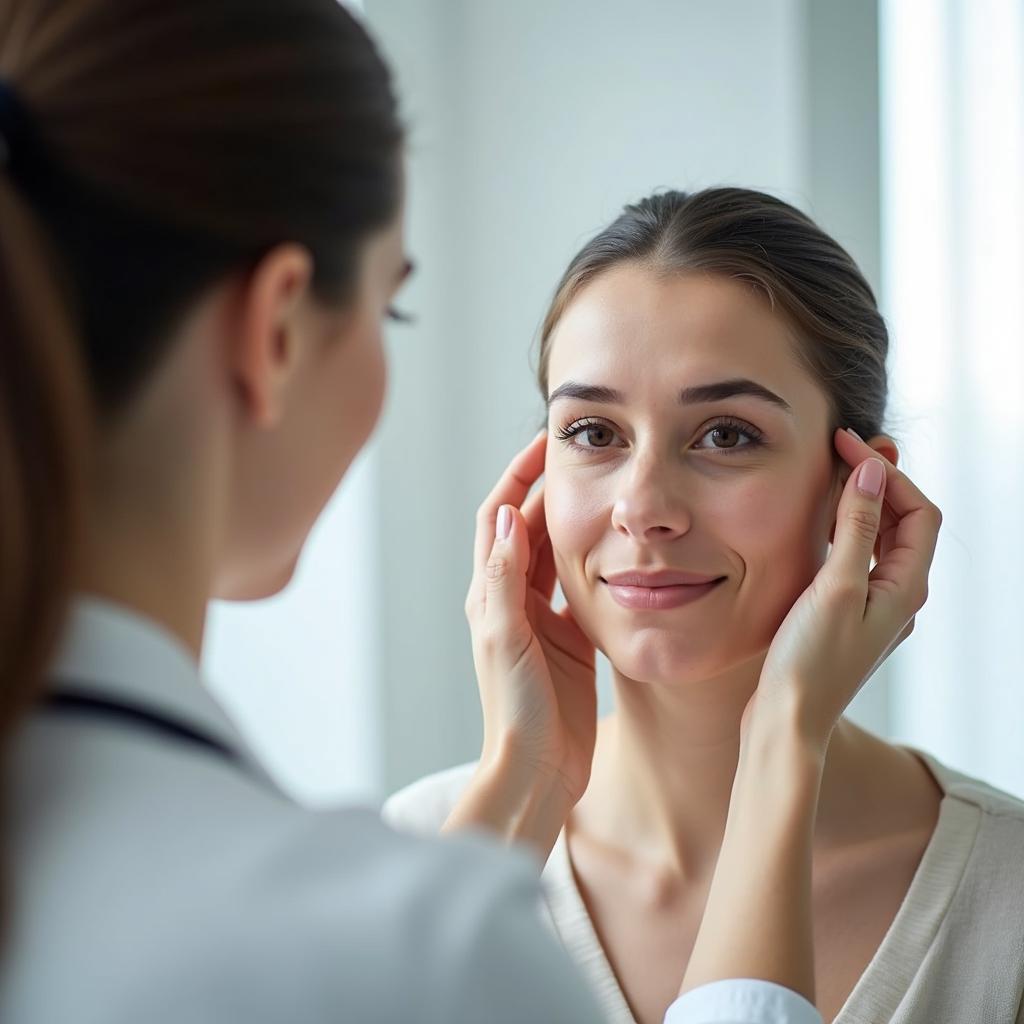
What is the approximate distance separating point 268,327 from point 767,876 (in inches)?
28.4

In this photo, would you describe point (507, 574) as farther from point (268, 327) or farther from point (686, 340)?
point (268, 327)

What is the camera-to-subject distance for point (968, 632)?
240 cm

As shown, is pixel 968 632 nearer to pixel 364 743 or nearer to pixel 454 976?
pixel 364 743

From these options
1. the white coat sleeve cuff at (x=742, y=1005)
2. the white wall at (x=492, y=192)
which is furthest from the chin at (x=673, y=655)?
the white wall at (x=492, y=192)

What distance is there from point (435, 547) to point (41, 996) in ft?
8.52

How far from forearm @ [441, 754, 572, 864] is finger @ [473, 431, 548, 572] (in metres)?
0.31

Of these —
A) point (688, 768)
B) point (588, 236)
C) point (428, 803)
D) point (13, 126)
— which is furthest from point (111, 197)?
point (588, 236)

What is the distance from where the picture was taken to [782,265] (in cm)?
163

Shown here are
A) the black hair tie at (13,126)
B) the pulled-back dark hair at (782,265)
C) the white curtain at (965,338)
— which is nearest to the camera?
the black hair tie at (13,126)

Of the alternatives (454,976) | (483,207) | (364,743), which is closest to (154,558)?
(454,976)

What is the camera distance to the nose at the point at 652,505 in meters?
1.54

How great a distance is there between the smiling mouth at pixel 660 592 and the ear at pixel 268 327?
87 cm

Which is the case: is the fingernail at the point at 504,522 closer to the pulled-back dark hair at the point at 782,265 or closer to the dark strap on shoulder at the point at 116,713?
the pulled-back dark hair at the point at 782,265

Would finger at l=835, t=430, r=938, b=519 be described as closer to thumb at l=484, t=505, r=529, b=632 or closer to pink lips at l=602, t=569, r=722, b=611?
pink lips at l=602, t=569, r=722, b=611
